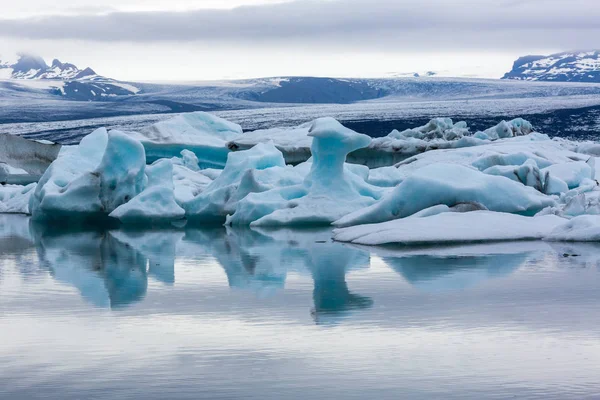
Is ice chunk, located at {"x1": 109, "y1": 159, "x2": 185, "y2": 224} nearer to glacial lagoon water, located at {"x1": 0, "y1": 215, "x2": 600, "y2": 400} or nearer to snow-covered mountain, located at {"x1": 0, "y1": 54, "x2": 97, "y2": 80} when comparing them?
glacial lagoon water, located at {"x1": 0, "y1": 215, "x2": 600, "y2": 400}

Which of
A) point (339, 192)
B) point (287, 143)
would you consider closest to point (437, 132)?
point (287, 143)

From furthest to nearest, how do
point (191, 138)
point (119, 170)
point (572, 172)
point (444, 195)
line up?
1. point (191, 138)
2. point (572, 172)
3. point (119, 170)
4. point (444, 195)

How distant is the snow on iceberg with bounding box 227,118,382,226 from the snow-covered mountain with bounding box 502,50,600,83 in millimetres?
129532

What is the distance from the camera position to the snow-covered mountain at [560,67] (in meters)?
140

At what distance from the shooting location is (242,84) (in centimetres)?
8650

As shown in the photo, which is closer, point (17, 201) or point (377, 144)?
point (17, 201)

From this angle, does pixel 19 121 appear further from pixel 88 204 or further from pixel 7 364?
pixel 7 364

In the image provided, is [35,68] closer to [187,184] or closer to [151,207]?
[187,184]

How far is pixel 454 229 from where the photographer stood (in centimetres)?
1107

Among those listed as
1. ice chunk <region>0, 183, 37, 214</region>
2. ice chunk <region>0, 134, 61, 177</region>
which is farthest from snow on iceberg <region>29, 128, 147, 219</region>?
ice chunk <region>0, 134, 61, 177</region>

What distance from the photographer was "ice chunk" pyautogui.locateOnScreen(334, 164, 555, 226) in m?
12.3

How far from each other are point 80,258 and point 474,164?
948cm

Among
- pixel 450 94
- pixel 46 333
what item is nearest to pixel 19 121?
pixel 450 94

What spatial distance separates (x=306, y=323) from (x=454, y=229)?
4.68 meters
